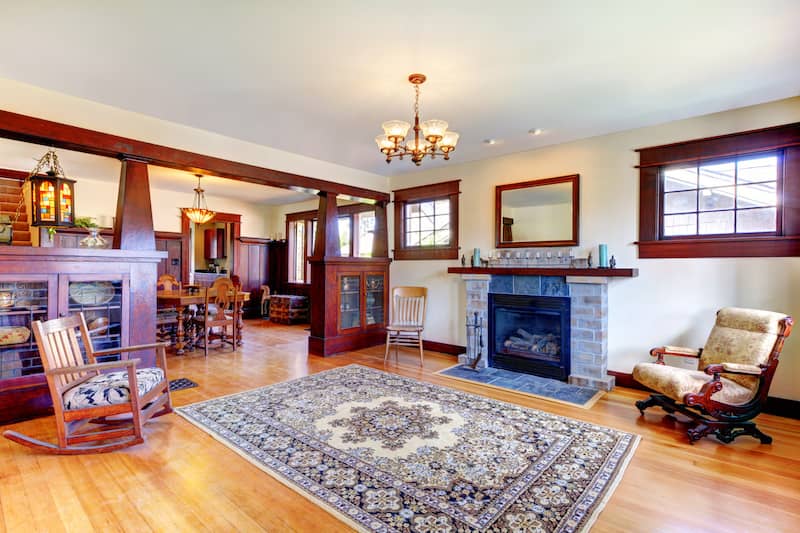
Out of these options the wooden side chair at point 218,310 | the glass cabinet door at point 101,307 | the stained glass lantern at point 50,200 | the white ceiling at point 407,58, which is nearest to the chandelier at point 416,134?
the white ceiling at point 407,58

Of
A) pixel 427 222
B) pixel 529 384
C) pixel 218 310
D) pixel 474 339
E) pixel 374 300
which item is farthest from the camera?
pixel 374 300

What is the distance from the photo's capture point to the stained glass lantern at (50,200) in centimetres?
354

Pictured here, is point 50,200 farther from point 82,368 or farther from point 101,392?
point 101,392

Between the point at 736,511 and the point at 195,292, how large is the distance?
253 inches

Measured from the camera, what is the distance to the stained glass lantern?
3543mm

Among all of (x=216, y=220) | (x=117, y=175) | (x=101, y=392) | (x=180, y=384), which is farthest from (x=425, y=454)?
(x=216, y=220)

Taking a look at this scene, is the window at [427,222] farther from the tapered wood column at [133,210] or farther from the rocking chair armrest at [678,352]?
the tapered wood column at [133,210]

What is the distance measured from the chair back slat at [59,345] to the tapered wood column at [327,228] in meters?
3.07

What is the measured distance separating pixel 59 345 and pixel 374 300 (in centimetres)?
420

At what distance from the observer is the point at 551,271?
14.9 feet

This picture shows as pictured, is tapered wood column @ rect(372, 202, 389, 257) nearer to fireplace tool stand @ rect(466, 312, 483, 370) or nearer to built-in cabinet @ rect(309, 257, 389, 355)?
built-in cabinet @ rect(309, 257, 389, 355)

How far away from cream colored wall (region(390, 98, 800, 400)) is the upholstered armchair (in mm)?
537

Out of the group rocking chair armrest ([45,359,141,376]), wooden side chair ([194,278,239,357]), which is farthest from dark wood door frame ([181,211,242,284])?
rocking chair armrest ([45,359,141,376])

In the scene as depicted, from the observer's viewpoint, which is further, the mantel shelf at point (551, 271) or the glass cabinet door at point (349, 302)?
Answer: the glass cabinet door at point (349, 302)
